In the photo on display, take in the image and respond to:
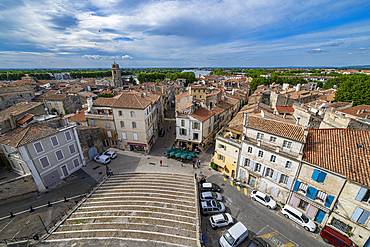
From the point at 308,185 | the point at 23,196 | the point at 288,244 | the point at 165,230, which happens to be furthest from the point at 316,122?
the point at 23,196

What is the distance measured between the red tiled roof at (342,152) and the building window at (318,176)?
106cm

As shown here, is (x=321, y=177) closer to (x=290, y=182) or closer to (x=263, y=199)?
(x=290, y=182)

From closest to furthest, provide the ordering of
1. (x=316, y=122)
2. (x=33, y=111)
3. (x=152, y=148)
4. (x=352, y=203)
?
(x=352, y=203), (x=33, y=111), (x=316, y=122), (x=152, y=148)

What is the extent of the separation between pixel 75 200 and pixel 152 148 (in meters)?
20.7

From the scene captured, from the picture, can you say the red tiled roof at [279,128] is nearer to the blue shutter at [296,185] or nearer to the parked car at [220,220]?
the blue shutter at [296,185]

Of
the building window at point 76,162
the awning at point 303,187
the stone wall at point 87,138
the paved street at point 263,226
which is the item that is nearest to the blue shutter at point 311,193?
the awning at point 303,187

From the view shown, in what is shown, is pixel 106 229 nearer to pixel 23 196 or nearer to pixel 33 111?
pixel 23 196

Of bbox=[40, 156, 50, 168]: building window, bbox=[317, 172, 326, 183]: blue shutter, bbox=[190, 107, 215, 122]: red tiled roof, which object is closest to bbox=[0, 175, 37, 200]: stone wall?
bbox=[40, 156, 50, 168]: building window

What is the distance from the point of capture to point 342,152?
786 inches

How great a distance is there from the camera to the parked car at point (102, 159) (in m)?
34.9

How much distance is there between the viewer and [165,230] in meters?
19.6

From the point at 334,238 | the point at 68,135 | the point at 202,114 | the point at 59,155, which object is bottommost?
the point at 334,238

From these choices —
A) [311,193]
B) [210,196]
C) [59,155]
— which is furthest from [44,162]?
[311,193]

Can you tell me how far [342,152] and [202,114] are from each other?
2691 centimetres
